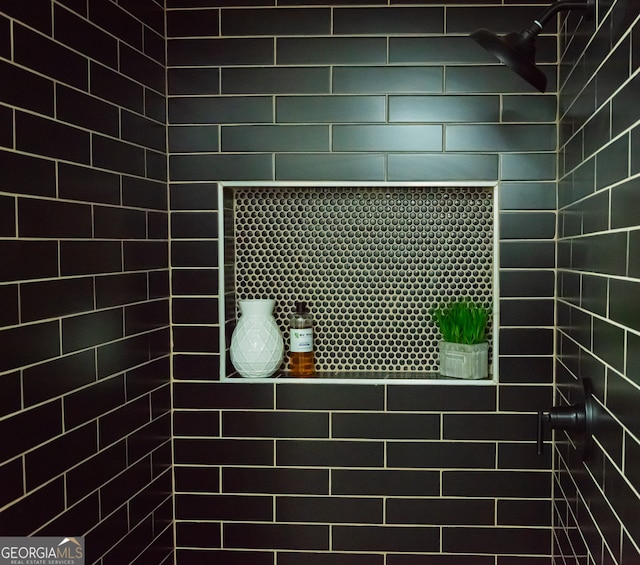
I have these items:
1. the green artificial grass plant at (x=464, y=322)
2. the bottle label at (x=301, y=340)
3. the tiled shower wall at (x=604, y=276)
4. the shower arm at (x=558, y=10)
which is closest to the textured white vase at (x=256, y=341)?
the bottle label at (x=301, y=340)

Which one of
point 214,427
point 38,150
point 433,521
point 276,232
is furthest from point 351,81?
point 433,521

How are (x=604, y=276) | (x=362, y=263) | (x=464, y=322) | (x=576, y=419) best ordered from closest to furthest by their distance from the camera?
(x=604, y=276) → (x=576, y=419) → (x=464, y=322) → (x=362, y=263)

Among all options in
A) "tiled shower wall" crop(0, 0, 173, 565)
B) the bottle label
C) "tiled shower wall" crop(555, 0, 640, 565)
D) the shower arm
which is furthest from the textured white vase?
the shower arm

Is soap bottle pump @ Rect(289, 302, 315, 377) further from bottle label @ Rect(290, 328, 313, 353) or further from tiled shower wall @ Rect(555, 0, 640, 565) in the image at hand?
tiled shower wall @ Rect(555, 0, 640, 565)

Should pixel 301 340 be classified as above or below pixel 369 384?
above

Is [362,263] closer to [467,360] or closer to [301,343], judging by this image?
[301,343]

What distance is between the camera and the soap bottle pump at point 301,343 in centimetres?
175

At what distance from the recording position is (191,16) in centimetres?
170

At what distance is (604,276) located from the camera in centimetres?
111

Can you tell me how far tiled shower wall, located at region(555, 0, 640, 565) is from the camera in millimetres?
938

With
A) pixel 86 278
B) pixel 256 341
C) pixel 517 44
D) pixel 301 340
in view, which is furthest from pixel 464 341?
pixel 86 278

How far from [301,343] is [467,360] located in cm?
43

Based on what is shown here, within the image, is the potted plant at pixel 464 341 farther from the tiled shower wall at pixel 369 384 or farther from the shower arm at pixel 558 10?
the shower arm at pixel 558 10

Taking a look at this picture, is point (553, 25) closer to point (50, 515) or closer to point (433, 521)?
point (433, 521)
